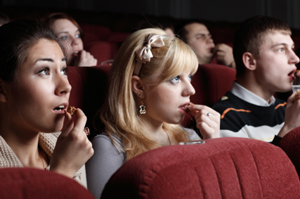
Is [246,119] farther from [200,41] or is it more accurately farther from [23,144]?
[200,41]

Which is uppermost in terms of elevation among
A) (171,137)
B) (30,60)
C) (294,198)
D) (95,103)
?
(30,60)

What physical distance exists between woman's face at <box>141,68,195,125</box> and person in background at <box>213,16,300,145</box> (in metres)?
0.34

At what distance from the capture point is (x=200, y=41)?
261 centimetres

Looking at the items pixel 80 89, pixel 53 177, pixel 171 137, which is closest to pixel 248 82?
pixel 171 137

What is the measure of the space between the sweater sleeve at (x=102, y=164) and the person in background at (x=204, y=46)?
1.53 metres

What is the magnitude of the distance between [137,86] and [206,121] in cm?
24

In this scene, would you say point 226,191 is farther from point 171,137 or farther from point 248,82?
point 248,82

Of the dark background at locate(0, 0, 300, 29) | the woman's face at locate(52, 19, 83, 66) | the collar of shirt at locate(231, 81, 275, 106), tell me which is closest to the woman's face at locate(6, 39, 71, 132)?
the collar of shirt at locate(231, 81, 275, 106)

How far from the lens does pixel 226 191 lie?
50cm

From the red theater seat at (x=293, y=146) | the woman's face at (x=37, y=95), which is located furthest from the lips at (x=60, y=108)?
the red theater seat at (x=293, y=146)

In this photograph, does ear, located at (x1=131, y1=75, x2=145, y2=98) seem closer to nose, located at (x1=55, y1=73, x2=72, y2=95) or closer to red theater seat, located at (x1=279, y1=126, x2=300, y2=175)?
nose, located at (x1=55, y1=73, x2=72, y2=95)

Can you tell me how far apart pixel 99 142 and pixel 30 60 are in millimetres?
319

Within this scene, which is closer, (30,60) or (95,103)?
(30,60)

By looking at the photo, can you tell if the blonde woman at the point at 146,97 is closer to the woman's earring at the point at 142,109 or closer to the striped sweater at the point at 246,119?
the woman's earring at the point at 142,109
